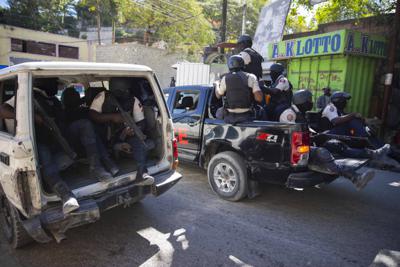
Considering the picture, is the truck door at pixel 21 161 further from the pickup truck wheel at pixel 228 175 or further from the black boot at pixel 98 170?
the pickup truck wheel at pixel 228 175

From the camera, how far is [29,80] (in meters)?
2.53

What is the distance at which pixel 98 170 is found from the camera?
313 cm

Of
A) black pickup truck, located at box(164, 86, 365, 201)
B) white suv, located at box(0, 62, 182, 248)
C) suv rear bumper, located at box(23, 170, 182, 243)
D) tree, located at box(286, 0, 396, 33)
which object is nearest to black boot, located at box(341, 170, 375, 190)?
black pickup truck, located at box(164, 86, 365, 201)

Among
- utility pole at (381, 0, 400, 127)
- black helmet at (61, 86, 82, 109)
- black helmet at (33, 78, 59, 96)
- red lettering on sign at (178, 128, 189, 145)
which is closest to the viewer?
black helmet at (33, 78, 59, 96)

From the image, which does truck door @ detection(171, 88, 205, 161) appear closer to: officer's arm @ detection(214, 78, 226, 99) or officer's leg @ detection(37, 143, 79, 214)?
officer's arm @ detection(214, 78, 226, 99)

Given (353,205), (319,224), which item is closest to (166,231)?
(319,224)

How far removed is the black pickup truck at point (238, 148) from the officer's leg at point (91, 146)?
5.93ft

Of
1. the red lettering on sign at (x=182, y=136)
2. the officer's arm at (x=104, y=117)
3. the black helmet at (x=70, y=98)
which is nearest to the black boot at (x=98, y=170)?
the officer's arm at (x=104, y=117)

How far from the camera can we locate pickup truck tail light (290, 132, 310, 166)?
11.8 ft

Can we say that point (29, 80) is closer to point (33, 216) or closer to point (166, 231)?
point (33, 216)

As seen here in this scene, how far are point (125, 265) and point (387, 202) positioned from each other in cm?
389

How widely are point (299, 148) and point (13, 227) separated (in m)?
3.23

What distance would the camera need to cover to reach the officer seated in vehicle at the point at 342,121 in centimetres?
472

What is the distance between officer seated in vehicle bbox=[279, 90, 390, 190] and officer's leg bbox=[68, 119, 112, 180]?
252cm
